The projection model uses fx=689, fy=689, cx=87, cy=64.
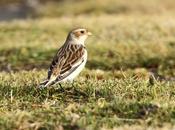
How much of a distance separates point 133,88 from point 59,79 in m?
0.96

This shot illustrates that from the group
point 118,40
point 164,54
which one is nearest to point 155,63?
point 164,54

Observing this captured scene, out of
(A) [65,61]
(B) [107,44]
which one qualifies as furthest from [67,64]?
(B) [107,44]

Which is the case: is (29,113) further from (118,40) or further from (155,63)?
(118,40)

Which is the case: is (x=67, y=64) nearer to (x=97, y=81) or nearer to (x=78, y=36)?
(x=97, y=81)

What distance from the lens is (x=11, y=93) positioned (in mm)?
8461

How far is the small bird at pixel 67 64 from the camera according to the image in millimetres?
8805

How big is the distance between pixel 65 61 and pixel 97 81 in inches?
20.7

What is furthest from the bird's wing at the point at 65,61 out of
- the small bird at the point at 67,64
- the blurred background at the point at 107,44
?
the blurred background at the point at 107,44

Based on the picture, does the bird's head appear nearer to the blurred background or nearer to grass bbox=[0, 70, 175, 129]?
grass bbox=[0, 70, 175, 129]

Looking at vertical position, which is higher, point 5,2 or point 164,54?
point 5,2

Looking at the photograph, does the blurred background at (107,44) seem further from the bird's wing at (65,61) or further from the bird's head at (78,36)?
the bird's wing at (65,61)

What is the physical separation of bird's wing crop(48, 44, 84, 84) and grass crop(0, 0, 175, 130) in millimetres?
193

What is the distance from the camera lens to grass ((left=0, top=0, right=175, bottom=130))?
7344 millimetres

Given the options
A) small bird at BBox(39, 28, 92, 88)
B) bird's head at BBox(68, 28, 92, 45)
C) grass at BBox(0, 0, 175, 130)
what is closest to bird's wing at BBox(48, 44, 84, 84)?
small bird at BBox(39, 28, 92, 88)
